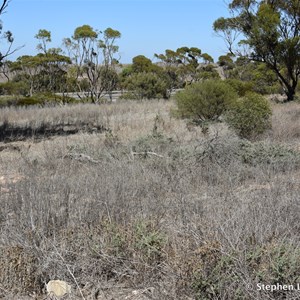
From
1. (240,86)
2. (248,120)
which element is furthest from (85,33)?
(248,120)

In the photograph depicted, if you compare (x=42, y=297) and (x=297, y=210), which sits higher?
(x=297, y=210)

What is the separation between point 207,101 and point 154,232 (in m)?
10.7

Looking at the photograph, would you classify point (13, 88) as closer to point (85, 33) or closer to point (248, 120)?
point (85, 33)

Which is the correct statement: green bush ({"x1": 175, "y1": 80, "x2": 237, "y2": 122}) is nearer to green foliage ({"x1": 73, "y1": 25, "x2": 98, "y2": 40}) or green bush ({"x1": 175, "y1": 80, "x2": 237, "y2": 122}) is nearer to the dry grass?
the dry grass

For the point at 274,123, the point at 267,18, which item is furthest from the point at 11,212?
the point at 267,18

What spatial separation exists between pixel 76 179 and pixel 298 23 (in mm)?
21301

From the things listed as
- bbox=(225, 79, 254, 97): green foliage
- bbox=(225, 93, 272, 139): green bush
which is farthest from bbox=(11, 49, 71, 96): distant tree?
bbox=(225, 93, 272, 139): green bush

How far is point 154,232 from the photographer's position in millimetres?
3791

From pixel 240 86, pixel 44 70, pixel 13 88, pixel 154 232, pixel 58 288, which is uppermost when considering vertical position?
pixel 44 70

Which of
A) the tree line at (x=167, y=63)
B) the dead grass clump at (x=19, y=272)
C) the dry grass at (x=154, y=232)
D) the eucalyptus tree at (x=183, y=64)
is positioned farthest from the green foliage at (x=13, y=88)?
the dead grass clump at (x=19, y=272)

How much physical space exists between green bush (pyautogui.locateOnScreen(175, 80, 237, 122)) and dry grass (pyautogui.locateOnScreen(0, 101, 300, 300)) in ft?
24.7

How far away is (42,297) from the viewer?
11.0 feet

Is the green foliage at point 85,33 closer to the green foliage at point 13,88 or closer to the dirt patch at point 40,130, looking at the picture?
the green foliage at point 13,88

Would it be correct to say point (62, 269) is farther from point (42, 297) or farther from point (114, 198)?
point (114, 198)
